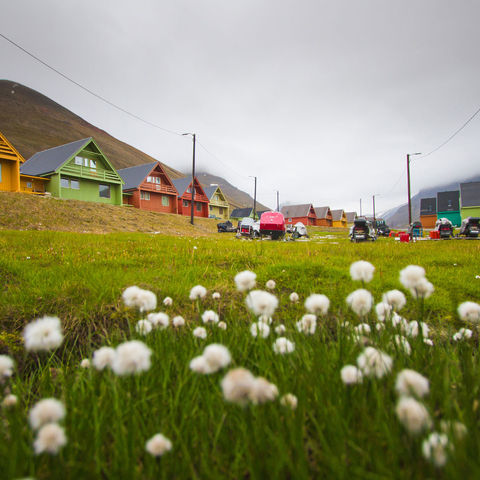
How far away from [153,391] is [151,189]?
134 feet

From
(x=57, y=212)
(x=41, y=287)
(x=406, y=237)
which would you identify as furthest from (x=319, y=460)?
(x=57, y=212)

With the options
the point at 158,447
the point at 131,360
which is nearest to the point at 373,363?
the point at 158,447

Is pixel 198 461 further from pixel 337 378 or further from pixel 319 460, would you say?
pixel 337 378

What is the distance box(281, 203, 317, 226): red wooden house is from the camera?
71875 millimetres

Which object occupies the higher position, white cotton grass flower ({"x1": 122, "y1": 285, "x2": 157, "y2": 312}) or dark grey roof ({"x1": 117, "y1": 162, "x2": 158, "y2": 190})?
dark grey roof ({"x1": 117, "y1": 162, "x2": 158, "y2": 190})

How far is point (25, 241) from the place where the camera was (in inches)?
285

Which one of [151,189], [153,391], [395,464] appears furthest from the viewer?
[151,189]

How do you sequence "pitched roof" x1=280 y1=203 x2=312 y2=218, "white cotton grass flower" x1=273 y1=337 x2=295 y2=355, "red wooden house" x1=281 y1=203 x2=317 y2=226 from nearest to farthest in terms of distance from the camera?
"white cotton grass flower" x1=273 y1=337 x2=295 y2=355 → "red wooden house" x1=281 y1=203 x2=317 y2=226 → "pitched roof" x1=280 y1=203 x2=312 y2=218

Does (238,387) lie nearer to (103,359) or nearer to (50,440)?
(50,440)

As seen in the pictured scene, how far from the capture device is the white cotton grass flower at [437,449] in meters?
0.80

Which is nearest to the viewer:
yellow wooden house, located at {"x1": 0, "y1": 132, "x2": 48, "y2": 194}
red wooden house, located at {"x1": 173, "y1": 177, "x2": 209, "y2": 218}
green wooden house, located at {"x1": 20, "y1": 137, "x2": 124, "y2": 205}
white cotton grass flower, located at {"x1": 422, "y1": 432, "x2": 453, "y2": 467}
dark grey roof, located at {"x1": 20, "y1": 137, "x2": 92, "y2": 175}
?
white cotton grass flower, located at {"x1": 422, "y1": 432, "x2": 453, "y2": 467}

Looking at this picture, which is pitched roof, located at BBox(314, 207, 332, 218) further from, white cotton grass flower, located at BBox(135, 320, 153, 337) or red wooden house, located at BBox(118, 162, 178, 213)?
white cotton grass flower, located at BBox(135, 320, 153, 337)

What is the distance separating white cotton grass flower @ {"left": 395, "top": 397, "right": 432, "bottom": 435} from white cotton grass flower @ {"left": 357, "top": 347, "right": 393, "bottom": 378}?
1.01 feet

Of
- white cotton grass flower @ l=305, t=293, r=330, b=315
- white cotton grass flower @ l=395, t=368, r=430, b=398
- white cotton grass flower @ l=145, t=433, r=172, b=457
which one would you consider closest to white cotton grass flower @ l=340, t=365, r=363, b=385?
white cotton grass flower @ l=395, t=368, r=430, b=398
